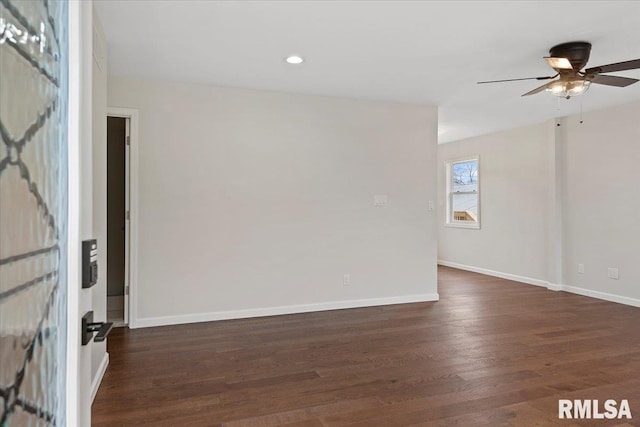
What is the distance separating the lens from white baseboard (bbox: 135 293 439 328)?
4.03 metres

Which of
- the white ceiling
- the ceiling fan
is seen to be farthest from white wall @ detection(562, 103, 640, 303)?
the ceiling fan

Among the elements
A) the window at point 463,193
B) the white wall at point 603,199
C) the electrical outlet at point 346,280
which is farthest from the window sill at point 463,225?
the electrical outlet at point 346,280

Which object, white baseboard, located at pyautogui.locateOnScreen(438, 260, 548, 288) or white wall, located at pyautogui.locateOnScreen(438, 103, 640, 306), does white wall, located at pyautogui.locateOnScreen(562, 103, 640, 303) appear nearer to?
white wall, located at pyautogui.locateOnScreen(438, 103, 640, 306)

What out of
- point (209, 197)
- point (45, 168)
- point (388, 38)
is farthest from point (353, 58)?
point (45, 168)

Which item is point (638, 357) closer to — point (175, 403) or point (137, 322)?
point (175, 403)

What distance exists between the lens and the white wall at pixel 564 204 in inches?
196

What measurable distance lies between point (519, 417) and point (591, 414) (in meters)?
0.43

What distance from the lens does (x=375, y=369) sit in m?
2.91

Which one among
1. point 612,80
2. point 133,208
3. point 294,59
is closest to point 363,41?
point 294,59

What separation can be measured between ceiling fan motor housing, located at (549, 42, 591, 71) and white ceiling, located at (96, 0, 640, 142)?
67 millimetres

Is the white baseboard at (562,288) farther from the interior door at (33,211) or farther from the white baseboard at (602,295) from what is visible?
the interior door at (33,211)

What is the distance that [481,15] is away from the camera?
2693 mm

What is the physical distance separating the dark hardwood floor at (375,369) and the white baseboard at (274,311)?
0.12 metres

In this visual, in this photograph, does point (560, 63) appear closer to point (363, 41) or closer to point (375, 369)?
point (363, 41)
